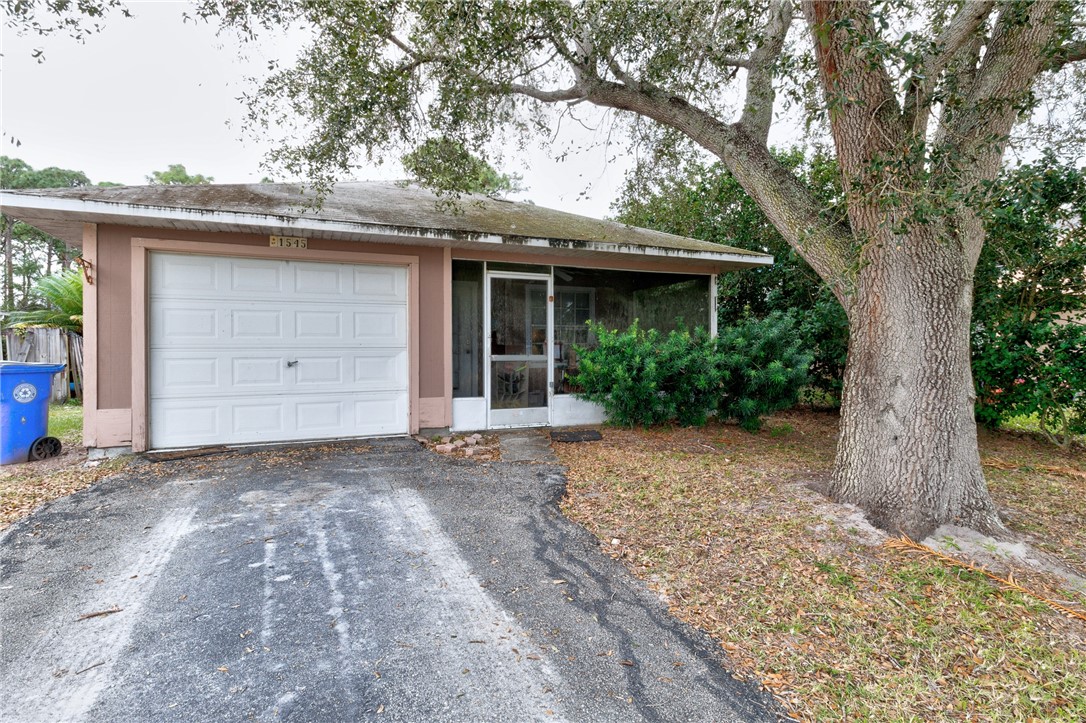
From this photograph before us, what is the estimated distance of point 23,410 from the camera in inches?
195

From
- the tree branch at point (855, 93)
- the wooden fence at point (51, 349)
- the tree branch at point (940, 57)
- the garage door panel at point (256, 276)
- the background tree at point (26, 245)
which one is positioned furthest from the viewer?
the background tree at point (26, 245)

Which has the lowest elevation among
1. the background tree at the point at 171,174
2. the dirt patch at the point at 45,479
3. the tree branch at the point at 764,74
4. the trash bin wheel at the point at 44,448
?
the dirt patch at the point at 45,479

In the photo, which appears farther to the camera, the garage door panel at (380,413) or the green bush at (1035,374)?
the garage door panel at (380,413)

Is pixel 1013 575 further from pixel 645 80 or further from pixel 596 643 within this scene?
pixel 645 80

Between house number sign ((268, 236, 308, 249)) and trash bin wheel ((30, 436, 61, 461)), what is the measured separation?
116 inches

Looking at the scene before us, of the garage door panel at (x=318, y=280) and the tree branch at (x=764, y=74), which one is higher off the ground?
the tree branch at (x=764, y=74)

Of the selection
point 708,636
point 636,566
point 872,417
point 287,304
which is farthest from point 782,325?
point 287,304

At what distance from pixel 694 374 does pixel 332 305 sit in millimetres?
4468

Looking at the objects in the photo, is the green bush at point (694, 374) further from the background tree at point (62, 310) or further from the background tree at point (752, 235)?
the background tree at point (62, 310)

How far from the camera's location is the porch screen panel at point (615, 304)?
7.05m

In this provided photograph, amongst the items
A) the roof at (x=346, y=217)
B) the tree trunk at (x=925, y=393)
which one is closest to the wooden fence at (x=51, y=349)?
the roof at (x=346, y=217)

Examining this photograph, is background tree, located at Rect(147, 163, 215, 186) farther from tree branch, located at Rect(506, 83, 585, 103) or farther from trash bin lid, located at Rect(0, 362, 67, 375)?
tree branch, located at Rect(506, 83, 585, 103)

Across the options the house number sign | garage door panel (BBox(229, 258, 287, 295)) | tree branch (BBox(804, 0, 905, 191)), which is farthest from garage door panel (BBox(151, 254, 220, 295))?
tree branch (BBox(804, 0, 905, 191))

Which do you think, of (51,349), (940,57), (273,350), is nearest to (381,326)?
(273,350)
